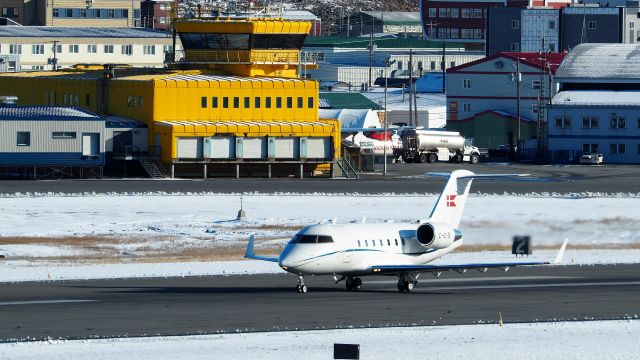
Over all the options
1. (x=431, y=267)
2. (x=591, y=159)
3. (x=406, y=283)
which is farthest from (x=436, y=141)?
(x=431, y=267)

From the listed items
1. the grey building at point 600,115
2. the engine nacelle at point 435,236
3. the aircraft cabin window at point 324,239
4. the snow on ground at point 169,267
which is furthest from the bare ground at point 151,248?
the grey building at point 600,115

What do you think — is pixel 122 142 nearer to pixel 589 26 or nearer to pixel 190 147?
Result: pixel 190 147

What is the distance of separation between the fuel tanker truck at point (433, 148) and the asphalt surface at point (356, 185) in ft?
51.9

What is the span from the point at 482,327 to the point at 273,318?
21.1 ft

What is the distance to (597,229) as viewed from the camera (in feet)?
234

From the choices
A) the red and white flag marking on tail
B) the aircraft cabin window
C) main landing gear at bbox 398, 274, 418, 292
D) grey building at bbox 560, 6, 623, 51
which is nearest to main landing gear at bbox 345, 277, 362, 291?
main landing gear at bbox 398, 274, 418, 292

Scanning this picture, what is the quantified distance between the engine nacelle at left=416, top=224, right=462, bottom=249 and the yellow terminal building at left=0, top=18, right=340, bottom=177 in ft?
195

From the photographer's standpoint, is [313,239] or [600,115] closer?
[313,239]

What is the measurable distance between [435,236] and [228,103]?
64.9 m

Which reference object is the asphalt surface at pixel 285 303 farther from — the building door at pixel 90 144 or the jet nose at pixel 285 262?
the building door at pixel 90 144

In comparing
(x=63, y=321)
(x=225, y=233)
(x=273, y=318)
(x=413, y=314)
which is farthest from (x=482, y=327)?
(x=225, y=233)

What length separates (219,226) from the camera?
77625mm

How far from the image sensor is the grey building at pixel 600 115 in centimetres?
14025

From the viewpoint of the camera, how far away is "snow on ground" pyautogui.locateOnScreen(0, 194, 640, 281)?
61.2 m
